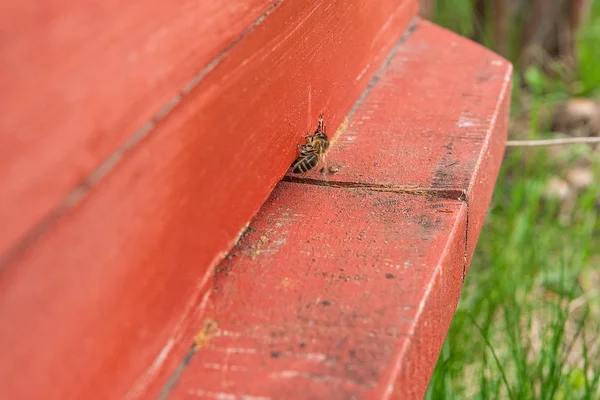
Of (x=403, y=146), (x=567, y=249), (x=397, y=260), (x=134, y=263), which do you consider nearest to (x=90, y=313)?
(x=134, y=263)

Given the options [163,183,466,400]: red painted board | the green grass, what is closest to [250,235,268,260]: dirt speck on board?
[163,183,466,400]: red painted board

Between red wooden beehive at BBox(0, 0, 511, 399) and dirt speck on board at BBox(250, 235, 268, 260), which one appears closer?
red wooden beehive at BBox(0, 0, 511, 399)

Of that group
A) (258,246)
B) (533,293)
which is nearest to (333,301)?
(258,246)

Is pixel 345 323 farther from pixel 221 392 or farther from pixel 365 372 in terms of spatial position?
pixel 221 392

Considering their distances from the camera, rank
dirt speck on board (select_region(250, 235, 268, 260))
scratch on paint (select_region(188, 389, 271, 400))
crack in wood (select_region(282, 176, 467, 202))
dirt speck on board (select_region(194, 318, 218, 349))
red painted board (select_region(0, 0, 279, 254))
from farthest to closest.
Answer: crack in wood (select_region(282, 176, 467, 202))
dirt speck on board (select_region(250, 235, 268, 260))
dirt speck on board (select_region(194, 318, 218, 349))
scratch on paint (select_region(188, 389, 271, 400))
red painted board (select_region(0, 0, 279, 254))

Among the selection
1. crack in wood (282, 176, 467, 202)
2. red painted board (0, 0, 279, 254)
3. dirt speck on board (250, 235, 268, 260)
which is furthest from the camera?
crack in wood (282, 176, 467, 202)

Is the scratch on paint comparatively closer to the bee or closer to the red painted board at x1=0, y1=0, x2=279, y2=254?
the red painted board at x1=0, y1=0, x2=279, y2=254
